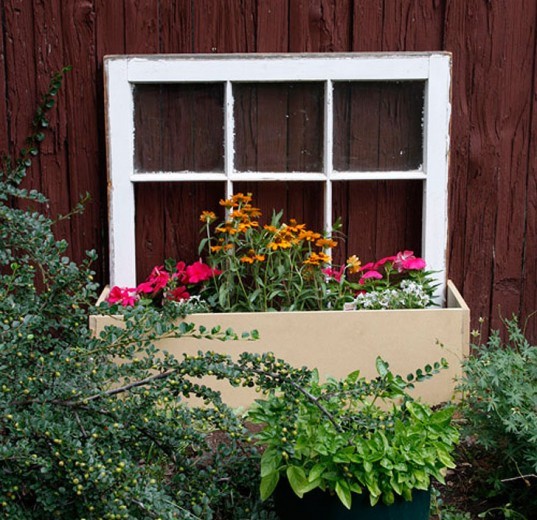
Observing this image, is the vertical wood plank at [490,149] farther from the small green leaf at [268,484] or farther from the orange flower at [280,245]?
the small green leaf at [268,484]

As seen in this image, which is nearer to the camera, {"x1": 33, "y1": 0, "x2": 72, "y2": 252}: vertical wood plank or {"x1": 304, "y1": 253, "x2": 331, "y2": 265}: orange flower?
{"x1": 304, "y1": 253, "x2": 331, "y2": 265}: orange flower

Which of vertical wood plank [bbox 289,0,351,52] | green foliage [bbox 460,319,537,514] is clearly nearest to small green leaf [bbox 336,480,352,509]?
green foliage [bbox 460,319,537,514]

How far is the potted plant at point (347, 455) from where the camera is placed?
2.45 metres

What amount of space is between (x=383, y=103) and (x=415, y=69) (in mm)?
196

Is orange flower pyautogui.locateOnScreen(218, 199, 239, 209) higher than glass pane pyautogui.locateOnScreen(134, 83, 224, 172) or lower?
lower

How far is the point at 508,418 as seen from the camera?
284cm

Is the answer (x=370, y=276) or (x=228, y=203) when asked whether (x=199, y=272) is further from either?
(x=370, y=276)

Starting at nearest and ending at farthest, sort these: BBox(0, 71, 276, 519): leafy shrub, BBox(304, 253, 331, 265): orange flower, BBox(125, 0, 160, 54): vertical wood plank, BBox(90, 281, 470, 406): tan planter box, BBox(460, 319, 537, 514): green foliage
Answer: BBox(0, 71, 276, 519): leafy shrub → BBox(460, 319, 537, 514): green foliage → BBox(90, 281, 470, 406): tan planter box → BBox(304, 253, 331, 265): orange flower → BBox(125, 0, 160, 54): vertical wood plank

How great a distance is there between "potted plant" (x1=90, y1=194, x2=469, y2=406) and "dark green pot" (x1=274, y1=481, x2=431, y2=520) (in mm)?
920

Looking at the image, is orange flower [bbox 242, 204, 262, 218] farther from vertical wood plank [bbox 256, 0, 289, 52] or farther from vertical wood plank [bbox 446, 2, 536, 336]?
vertical wood plank [bbox 446, 2, 536, 336]

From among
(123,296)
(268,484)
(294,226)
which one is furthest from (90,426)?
(294,226)

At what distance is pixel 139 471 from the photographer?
7.94 ft

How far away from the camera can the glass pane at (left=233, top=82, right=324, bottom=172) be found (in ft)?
12.0

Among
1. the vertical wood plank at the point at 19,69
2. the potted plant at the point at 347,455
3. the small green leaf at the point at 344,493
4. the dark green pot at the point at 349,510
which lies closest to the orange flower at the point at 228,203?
the vertical wood plank at the point at 19,69
